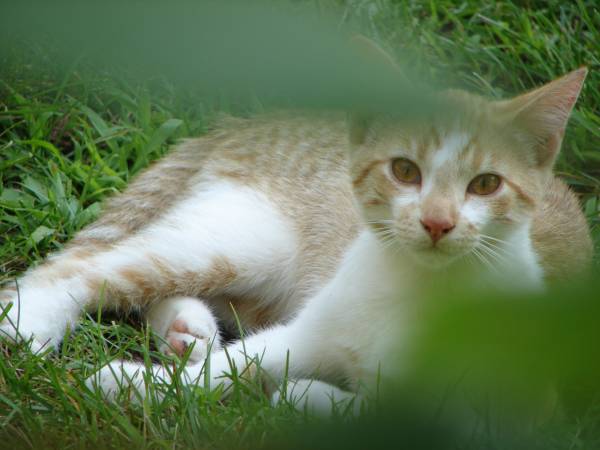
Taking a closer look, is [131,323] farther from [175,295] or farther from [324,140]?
[324,140]

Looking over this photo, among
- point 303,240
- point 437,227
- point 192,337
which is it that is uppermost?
point 437,227

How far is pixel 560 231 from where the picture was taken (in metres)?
3.60

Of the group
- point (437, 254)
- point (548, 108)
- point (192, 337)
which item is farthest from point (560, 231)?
point (192, 337)

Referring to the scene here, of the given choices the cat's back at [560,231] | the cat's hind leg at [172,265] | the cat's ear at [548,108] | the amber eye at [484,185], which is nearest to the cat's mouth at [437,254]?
the amber eye at [484,185]

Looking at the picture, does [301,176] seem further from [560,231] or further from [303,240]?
[560,231]

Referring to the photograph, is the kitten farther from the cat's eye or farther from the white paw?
the white paw

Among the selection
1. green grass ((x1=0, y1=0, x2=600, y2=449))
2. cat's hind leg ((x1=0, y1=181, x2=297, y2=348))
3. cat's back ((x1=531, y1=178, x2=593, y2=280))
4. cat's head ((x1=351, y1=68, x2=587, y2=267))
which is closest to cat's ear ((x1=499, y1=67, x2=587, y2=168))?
cat's head ((x1=351, y1=68, x2=587, y2=267))

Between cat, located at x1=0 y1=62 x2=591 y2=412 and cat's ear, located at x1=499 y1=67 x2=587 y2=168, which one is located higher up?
cat's ear, located at x1=499 y1=67 x2=587 y2=168

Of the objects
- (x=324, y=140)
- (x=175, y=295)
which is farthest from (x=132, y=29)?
(x=324, y=140)

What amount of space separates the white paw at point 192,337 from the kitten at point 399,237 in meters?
0.22

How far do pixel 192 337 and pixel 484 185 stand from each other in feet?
4.91

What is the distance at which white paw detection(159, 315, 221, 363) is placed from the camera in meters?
3.39

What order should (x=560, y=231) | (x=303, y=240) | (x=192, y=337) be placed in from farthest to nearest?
(x=303, y=240), (x=560, y=231), (x=192, y=337)

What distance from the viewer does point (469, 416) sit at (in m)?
1.51
